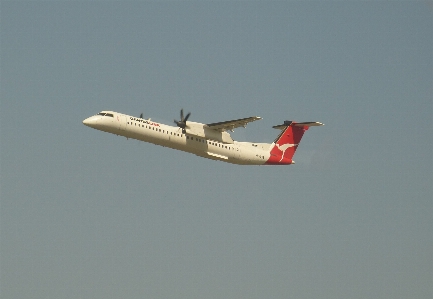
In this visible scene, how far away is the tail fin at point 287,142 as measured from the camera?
66.2 metres

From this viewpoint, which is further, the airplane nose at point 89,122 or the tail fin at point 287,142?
the tail fin at point 287,142

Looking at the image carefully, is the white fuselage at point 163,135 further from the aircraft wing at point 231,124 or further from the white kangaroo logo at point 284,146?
the white kangaroo logo at point 284,146

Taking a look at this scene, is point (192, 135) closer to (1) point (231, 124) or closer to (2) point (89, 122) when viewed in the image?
(1) point (231, 124)

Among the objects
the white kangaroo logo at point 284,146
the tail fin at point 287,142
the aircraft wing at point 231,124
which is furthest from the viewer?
the white kangaroo logo at point 284,146

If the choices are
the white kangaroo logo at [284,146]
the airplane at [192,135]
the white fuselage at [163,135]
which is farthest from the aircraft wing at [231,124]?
the white kangaroo logo at [284,146]

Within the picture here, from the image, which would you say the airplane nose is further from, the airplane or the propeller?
the propeller

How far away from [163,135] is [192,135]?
2.27 metres

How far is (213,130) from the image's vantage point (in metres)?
61.4

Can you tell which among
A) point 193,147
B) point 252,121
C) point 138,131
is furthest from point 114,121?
point 252,121

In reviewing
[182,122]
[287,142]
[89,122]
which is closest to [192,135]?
[182,122]

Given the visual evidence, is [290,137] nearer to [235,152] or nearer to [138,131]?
[235,152]

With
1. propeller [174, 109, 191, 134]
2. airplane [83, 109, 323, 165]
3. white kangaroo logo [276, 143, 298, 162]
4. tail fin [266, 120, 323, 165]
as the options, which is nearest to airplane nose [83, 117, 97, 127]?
airplane [83, 109, 323, 165]

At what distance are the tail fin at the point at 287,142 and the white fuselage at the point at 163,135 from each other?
4288mm

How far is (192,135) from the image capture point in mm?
60719
